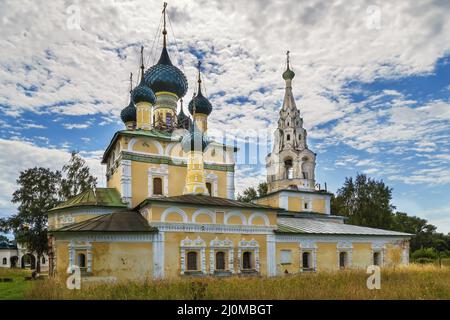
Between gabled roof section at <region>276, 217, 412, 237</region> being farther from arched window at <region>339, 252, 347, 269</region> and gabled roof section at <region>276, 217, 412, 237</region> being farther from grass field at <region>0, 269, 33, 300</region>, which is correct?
grass field at <region>0, 269, 33, 300</region>

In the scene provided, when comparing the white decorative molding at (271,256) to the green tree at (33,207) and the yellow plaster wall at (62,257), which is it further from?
the green tree at (33,207)

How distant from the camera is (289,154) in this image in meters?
24.6

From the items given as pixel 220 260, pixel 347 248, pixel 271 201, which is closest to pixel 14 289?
pixel 220 260

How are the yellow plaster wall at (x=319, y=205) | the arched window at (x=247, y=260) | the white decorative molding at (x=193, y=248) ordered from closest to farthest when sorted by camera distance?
the white decorative molding at (x=193, y=248), the arched window at (x=247, y=260), the yellow plaster wall at (x=319, y=205)

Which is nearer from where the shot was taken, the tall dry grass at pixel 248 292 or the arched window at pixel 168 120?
the tall dry grass at pixel 248 292

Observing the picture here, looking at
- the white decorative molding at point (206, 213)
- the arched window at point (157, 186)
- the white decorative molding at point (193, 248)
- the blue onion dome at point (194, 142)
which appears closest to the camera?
the white decorative molding at point (193, 248)

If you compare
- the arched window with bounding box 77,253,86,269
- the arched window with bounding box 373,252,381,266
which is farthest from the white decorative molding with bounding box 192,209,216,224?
the arched window with bounding box 373,252,381,266

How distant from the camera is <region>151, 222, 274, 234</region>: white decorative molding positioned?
14406 mm

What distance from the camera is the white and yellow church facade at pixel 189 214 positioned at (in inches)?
545

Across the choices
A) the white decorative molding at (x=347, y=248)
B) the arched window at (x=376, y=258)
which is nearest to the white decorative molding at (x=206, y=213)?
the white decorative molding at (x=347, y=248)

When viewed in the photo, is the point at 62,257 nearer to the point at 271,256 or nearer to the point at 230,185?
the point at 271,256

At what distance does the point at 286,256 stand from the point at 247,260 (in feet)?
6.71

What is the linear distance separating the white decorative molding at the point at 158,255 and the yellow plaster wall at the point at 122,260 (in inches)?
6.3

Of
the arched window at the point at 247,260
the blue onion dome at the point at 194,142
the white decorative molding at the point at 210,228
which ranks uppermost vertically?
the blue onion dome at the point at 194,142
